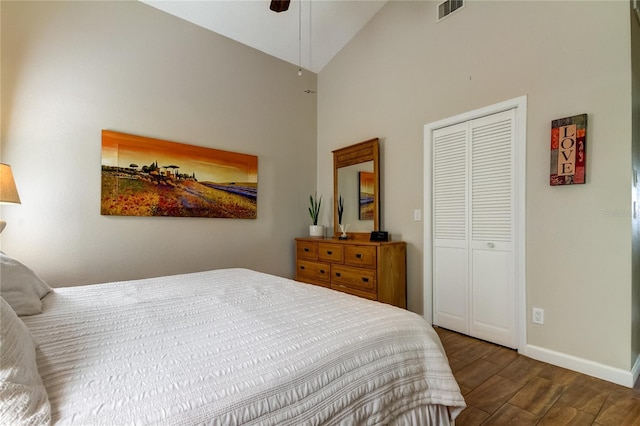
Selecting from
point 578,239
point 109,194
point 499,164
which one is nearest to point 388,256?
point 499,164

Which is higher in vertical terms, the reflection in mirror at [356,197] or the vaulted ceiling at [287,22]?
the vaulted ceiling at [287,22]

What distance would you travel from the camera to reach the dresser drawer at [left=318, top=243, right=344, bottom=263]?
10.4 feet

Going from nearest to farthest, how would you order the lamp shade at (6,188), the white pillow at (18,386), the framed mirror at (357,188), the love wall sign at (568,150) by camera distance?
the white pillow at (18,386) → the lamp shade at (6,188) → the love wall sign at (568,150) → the framed mirror at (357,188)

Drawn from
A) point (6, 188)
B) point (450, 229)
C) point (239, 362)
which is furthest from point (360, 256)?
point (6, 188)

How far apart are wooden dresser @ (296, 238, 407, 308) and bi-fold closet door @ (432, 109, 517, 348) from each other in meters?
0.35

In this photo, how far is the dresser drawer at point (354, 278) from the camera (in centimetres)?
285

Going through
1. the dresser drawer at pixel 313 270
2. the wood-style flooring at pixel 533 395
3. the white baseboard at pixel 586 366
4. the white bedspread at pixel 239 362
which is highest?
the white bedspread at pixel 239 362

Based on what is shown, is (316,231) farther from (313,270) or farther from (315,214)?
(313,270)

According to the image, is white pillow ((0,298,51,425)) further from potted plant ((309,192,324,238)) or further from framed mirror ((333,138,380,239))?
potted plant ((309,192,324,238))

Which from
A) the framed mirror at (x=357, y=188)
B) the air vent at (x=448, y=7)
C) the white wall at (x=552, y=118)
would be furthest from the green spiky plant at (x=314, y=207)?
the air vent at (x=448, y=7)

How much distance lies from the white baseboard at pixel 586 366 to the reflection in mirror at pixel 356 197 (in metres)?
1.78

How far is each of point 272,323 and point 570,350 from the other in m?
2.20

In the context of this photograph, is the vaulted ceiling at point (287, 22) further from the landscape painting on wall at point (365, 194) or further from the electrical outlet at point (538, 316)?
the electrical outlet at point (538, 316)

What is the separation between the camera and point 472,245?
2.63 m
